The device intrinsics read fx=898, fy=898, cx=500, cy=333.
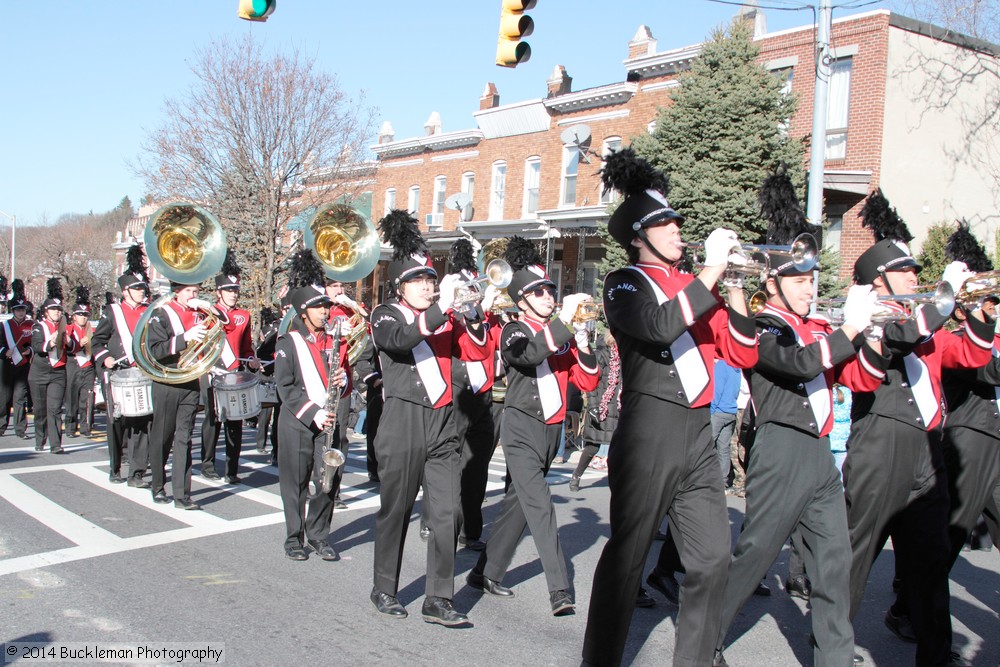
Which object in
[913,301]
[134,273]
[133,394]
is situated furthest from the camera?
[134,273]

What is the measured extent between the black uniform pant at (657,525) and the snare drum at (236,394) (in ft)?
20.7

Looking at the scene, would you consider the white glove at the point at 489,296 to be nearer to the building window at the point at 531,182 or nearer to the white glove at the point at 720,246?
the white glove at the point at 720,246

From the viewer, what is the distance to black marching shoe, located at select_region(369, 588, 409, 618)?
5516 millimetres

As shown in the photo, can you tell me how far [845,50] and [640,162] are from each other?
1784 cm

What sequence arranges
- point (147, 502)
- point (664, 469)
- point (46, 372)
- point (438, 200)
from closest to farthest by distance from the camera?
1. point (664, 469)
2. point (147, 502)
3. point (46, 372)
4. point (438, 200)

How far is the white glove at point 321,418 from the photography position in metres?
6.73

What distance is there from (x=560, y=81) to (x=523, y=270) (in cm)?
2371

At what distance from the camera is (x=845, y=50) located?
19922 mm

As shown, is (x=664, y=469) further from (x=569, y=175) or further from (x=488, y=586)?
(x=569, y=175)

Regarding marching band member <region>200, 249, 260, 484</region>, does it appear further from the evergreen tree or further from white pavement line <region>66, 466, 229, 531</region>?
the evergreen tree

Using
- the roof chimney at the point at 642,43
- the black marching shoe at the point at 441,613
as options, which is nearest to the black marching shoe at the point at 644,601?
the black marching shoe at the point at 441,613

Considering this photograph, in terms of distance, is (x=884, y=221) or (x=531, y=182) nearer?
(x=884, y=221)

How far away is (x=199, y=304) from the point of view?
8383 mm

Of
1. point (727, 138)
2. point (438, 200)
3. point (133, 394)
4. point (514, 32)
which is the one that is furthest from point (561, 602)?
point (438, 200)
